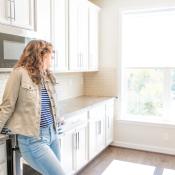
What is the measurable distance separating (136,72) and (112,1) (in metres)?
1.28

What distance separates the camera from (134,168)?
3473 mm

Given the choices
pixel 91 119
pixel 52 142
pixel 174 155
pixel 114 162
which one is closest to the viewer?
pixel 52 142

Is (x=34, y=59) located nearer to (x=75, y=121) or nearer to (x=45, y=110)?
(x=45, y=110)

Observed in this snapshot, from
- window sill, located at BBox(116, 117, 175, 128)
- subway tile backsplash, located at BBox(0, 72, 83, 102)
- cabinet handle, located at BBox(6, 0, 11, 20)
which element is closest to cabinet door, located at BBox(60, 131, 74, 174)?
subway tile backsplash, located at BBox(0, 72, 83, 102)

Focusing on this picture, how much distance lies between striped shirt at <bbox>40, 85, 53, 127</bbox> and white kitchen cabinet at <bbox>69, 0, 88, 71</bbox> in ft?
4.89

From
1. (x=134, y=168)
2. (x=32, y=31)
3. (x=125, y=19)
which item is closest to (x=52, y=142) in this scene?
(x=32, y=31)

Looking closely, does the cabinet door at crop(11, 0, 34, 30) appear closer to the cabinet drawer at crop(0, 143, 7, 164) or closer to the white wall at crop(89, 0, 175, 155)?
the cabinet drawer at crop(0, 143, 7, 164)

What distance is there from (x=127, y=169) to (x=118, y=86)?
4.77 feet

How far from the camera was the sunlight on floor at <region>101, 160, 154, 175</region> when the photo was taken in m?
3.32

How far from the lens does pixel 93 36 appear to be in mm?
4141

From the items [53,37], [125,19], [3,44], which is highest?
[125,19]

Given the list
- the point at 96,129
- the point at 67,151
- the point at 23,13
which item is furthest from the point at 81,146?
the point at 23,13

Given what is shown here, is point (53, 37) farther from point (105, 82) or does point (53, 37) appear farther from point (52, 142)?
point (105, 82)

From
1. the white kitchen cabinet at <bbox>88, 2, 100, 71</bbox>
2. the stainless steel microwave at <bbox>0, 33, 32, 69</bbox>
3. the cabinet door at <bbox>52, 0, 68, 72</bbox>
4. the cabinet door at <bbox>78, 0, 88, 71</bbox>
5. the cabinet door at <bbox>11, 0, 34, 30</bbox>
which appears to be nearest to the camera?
the stainless steel microwave at <bbox>0, 33, 32, 69</bbox>
